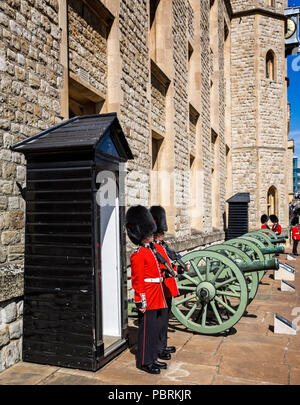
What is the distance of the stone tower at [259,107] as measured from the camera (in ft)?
64.4

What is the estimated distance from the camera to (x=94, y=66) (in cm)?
644

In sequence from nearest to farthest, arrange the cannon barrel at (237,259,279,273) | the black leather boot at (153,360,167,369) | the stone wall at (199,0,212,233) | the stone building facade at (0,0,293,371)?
1. the black leather boot at (153,360,167,369)
2. the stone building facade at (0,0,293,371)
3. the cannon barrel at (237,259,279,273)
4. the stone wall at (199,0,212,233)

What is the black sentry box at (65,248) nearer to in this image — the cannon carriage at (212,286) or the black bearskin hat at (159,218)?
the black bearskin hat at (159,218)

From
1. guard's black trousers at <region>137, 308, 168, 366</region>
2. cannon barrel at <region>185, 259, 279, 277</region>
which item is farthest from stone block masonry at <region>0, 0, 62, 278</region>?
cannon barrel at <region>185, 259, 279, 277</region>

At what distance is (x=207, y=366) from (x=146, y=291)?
97 centimetres

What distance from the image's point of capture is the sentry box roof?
3.86 meters

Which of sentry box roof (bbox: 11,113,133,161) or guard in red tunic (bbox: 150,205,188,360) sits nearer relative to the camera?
sentry box roof (bbox: 11,113,133,161)

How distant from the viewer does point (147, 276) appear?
158 inches

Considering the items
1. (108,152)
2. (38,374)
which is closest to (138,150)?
(108,152)

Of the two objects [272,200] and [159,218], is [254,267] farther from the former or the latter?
[272,200]

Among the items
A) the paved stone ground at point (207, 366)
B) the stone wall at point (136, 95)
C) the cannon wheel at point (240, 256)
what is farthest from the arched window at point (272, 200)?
the paved stone ground at point (207, 366)

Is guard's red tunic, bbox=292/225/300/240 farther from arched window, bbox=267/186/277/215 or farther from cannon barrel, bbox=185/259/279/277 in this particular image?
cannon barrel, bbox=185/259/279/277

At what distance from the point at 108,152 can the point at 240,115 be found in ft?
55.8

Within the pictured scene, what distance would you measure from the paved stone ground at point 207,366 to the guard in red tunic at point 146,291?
0.18 m
